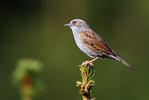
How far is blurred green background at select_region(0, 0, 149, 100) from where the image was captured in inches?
369

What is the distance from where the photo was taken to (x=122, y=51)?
1142cm

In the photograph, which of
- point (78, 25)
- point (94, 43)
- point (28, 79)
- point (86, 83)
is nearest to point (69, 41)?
point (78, 25)

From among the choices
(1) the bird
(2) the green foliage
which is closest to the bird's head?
(1) the bird

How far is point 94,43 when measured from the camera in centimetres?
595

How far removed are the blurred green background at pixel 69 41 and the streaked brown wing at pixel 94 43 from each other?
2849 millimetres

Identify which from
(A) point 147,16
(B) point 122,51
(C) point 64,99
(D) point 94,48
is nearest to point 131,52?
(B) point 122,51

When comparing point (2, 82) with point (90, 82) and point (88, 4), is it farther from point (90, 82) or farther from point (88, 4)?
point (90, 82)

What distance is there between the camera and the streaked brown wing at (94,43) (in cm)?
585

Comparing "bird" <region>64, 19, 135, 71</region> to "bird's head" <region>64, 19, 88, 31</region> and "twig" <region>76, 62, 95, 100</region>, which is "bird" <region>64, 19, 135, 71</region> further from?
"twig" <region>76, 62, 95, 100</region>

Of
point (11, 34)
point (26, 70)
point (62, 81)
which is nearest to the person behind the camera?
point (26, 70)

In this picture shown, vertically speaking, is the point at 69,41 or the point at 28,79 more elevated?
the point at 69,41

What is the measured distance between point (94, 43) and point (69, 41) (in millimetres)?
6224

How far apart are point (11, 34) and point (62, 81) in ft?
12.4

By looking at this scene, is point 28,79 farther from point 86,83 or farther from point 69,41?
point 69,41
